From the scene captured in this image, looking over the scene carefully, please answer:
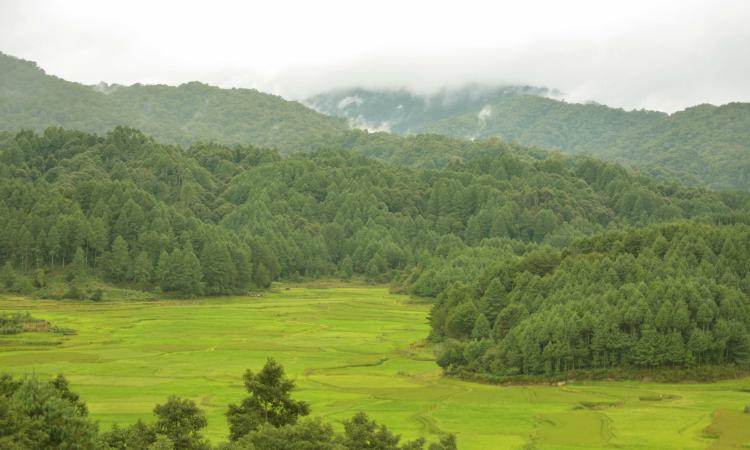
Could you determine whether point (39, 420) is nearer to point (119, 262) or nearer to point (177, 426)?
point (177, 426)

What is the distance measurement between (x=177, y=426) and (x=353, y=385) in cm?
3024

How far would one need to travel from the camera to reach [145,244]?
145m

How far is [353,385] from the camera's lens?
205ft

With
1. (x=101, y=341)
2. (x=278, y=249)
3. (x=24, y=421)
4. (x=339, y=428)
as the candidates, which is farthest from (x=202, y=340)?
(x=278, y=249)

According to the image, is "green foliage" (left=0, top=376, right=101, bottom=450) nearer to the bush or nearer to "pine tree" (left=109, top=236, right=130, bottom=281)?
the bush

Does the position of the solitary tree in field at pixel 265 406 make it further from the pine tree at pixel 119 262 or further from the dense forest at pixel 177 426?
the pine tree at pixel 119 262

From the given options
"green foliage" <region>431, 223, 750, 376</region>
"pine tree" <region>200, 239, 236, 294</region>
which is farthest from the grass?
"pine tree" <region>200, 239, 236, 294</region>

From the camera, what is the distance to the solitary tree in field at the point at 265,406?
3606cm

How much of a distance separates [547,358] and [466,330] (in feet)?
49.6

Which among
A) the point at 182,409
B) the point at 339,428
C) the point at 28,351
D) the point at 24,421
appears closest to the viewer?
the point at 24,421

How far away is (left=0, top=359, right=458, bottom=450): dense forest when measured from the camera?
91.8 ft

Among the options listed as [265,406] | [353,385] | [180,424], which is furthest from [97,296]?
[180,424]

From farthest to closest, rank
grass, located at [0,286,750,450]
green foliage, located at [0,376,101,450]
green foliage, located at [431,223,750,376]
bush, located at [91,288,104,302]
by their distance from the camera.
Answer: bush, located at [91,288,104,302]
green foliage, located at [431,223,750,376]
grass, located at [0,286,750,450]
green foliage, located at [0,376,101,450]

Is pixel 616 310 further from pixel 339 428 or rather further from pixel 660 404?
pixel 339 428
